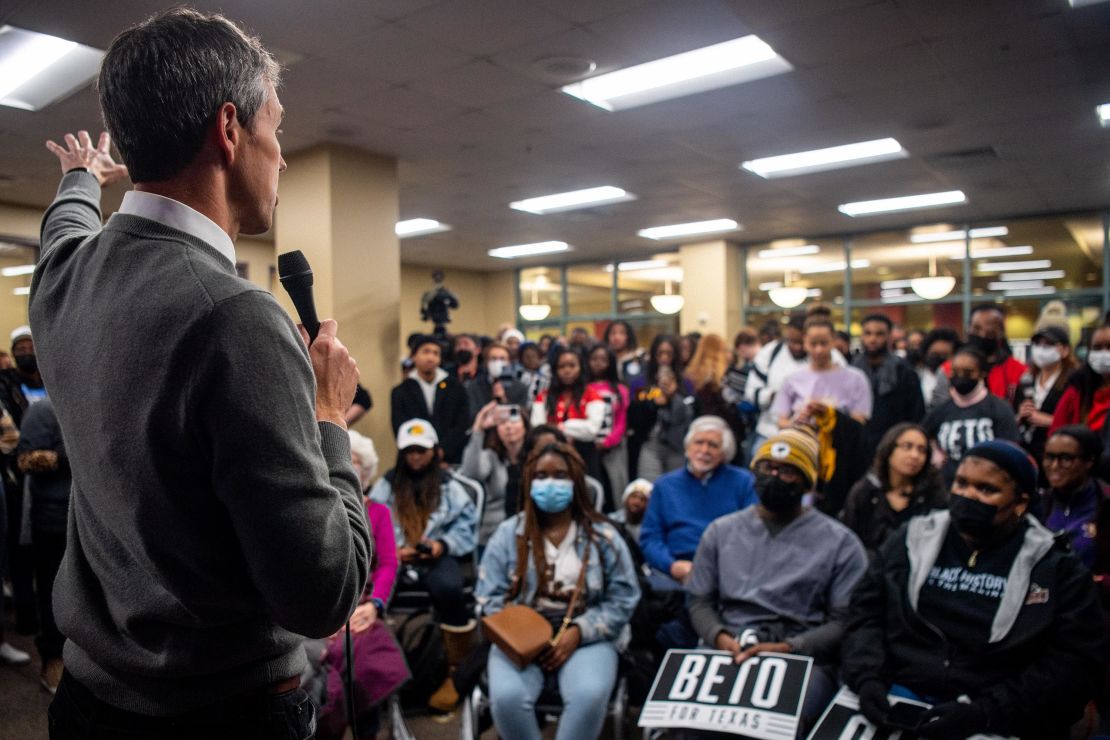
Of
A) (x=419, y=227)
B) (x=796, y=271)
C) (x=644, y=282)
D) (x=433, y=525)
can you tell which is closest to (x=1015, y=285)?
(x=796, y=271)

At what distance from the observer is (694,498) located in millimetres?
3561

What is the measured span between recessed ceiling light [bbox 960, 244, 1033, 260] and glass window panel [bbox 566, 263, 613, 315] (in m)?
5.51

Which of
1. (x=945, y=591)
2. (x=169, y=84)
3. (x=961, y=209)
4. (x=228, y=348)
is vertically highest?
(x=961, y=209)

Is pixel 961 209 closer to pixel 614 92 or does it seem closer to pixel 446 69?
pixel 614 92

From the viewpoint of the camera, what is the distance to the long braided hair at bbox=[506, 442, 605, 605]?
2.97 meters

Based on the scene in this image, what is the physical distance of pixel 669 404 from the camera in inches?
202

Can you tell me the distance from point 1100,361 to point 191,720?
4821 mm

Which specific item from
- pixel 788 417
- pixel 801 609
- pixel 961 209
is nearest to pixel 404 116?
pixel 788 417

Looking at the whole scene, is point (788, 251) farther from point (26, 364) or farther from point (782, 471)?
point (26, 364)

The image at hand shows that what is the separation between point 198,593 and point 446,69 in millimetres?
4341

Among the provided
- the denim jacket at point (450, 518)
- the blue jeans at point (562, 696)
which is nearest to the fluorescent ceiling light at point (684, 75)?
the denim jacket at point (450, 518)

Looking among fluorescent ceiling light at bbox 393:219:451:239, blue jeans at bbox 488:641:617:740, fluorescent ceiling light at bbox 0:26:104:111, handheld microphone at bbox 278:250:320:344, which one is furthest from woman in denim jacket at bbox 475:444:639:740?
fluorescent ceiling light at bbox 393:219:451:239

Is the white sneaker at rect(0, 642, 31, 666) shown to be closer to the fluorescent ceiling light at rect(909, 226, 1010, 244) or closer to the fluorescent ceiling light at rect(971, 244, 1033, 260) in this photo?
the fluorescent ceiling light at rect(909, 226, 1010, 244)

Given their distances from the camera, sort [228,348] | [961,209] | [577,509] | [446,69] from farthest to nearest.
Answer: [961,209] < [446,69] < [577,509] < [228,348]
